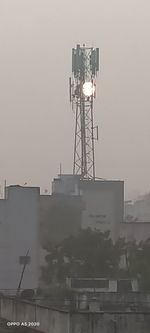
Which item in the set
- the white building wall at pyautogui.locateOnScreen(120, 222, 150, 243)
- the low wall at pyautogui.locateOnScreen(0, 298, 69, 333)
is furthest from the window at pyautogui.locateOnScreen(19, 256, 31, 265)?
the low wall at pyautogui.locateOnScreen(0, 298, 69, 333)

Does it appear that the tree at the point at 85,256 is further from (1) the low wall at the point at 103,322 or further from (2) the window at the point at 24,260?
(1) the low wall at the point at 103,322

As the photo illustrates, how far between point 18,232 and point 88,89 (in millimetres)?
12281

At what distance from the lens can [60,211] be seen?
1468 inches

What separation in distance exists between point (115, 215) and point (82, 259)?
5.78m

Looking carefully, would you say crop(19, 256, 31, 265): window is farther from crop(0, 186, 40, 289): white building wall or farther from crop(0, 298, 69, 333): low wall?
crop(0, 298, 69, 333): low wall

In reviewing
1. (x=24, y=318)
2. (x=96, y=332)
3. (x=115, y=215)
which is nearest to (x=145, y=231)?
(x=115, y=215)

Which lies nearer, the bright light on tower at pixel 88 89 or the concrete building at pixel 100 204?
the concrete building at pixel 100 204

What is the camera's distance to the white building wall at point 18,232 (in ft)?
108

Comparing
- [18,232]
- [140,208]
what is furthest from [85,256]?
[140,208]

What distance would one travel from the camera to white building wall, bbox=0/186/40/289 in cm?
3303

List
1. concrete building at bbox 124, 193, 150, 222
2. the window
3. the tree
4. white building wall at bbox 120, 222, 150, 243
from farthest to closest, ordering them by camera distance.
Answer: concrete building at bbox 124, 193, 150, 222, white building wall at bbox 120, 222, 150, 243, the window, the tree

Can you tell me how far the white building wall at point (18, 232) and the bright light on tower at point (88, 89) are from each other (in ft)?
33.5

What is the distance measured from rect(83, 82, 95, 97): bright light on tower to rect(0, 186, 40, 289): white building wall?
33.5ft

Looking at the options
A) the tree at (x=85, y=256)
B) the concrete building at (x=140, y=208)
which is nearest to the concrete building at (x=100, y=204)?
the tree at (x=85, y=256)
